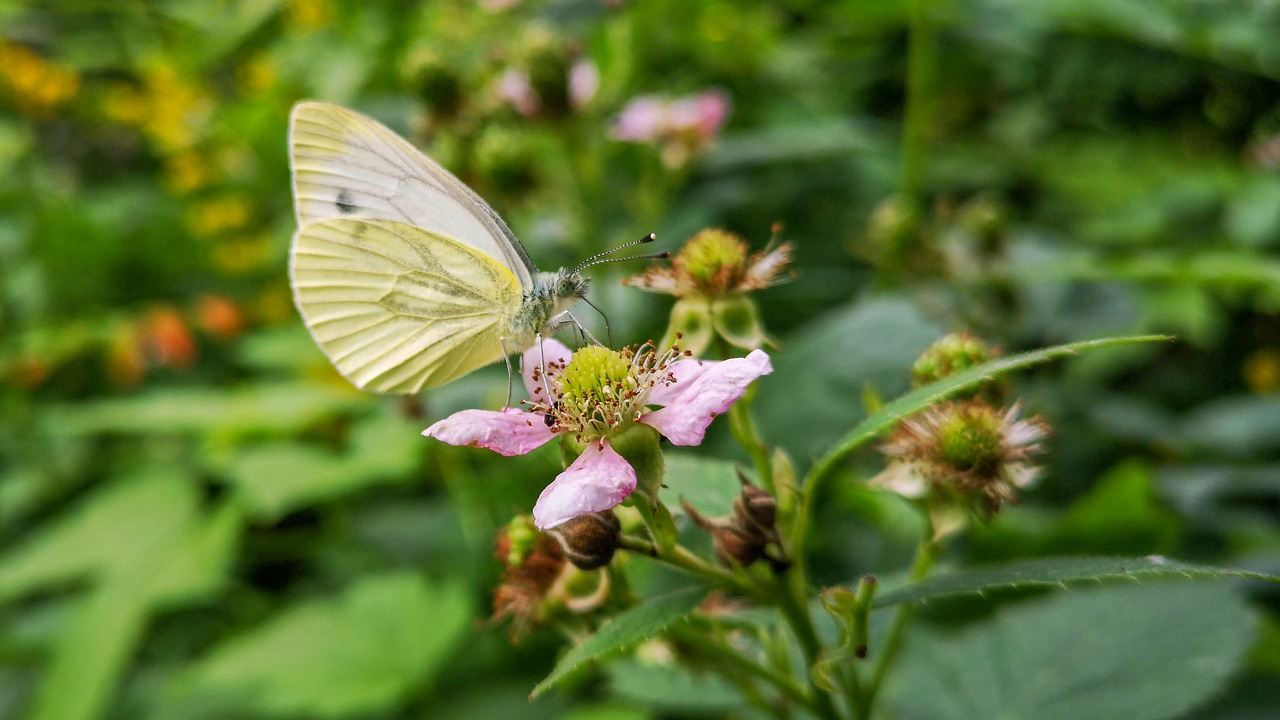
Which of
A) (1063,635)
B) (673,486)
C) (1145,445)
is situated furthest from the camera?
(1145,445)

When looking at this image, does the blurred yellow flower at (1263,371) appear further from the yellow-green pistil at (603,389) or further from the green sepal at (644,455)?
the green sepal at (644,455)

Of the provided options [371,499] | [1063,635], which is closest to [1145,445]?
[1063,635]

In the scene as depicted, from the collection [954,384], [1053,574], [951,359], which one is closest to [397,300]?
[951,359]

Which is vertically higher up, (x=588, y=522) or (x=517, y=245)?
(x=517, y=245)

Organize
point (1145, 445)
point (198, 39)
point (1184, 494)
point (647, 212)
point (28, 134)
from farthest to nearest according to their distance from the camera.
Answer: point (28, 134)
point (198, 39)
point (647, 212)
point (1145, 445)
point (1184, 494)

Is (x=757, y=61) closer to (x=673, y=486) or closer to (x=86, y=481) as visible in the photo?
(x=673, y=486)

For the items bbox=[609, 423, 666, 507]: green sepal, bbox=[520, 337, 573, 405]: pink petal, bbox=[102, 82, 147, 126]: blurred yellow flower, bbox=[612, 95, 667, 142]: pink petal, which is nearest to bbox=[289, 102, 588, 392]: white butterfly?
bbox=[520, 337, 573, 405]: pink petal

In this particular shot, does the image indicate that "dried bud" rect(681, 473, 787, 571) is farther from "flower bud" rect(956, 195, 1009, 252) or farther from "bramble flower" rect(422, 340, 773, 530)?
"flower bud" rect(956, 195, 1009, 252)
